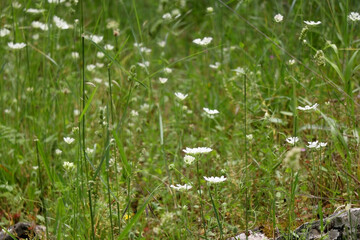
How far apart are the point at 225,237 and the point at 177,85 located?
193 centimetres

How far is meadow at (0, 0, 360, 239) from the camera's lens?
180 centimetres

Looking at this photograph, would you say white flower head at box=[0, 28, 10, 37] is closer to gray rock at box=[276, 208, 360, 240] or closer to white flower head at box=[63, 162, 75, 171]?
white flower head at box=[63, 162, 75, 171]

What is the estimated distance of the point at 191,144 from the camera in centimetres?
253

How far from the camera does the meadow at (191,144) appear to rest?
1.80 metres

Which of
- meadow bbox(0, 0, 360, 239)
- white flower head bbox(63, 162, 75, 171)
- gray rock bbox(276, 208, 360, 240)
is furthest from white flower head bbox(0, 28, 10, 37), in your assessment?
gray rock bbox(276, 208, 360, 240)

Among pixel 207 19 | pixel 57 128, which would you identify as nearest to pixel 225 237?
pixel 57 128

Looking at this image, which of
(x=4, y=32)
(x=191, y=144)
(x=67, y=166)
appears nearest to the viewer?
(x=67, y=166)

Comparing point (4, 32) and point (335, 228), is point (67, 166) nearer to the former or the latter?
point (335, 228)

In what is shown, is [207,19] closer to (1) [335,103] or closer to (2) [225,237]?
(1) [335,103]

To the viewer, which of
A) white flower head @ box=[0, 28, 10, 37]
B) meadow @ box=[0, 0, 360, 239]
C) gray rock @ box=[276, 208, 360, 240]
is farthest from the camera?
white flower head @ box=[0, 28, 10, 37]

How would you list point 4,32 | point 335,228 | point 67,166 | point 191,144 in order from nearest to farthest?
point 335,228, point 67,166, point 191,144, point 4,32

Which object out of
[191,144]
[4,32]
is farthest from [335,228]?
[4,32]

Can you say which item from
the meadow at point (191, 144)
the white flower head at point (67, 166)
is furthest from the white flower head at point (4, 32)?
the white flower head at point (67, 166)

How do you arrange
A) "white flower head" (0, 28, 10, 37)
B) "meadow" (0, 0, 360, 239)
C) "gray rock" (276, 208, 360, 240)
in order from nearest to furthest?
"gray rock" (276, 208, 360, 240) → "meadow" (0, 0, 360, 239) → "white flower head" (0, 28, 10, 37)
